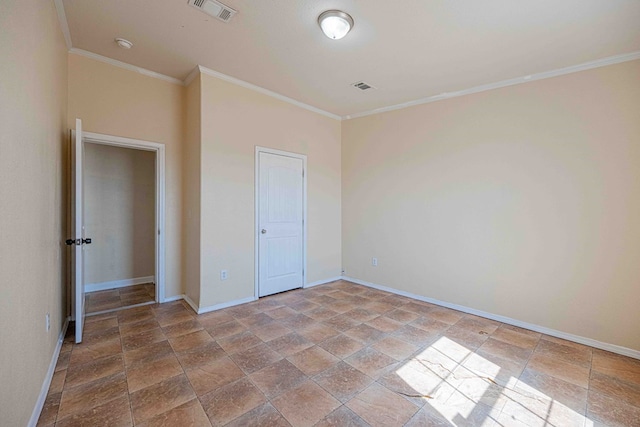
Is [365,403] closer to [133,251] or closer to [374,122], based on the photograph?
[374,122]

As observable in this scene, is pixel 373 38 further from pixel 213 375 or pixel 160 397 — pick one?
pixel 160 397

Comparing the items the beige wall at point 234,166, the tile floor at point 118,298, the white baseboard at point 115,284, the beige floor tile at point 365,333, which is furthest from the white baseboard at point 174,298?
the beige floor tile at point 365,333

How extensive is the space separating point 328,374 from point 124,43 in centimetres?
361

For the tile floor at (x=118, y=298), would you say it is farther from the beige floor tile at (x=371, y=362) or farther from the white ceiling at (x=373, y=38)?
the white ceiling at (x=373, y=38)

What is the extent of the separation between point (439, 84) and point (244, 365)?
372cm

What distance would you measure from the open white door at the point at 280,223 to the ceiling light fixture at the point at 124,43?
1735 mm

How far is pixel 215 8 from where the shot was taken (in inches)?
87.4

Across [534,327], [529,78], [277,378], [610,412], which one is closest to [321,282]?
[277,378]

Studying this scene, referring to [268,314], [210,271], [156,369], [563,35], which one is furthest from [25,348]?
[563,35]

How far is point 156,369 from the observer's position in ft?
7.26

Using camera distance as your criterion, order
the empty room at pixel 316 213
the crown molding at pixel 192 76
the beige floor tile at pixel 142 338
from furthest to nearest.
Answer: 1. the crown molding at pixel 192 76
2. the beige floor tile at pixel 142 338
3. the empty room at pixel 316 213

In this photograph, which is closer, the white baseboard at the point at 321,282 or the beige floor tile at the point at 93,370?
the beige floor tile at the point at 93,370

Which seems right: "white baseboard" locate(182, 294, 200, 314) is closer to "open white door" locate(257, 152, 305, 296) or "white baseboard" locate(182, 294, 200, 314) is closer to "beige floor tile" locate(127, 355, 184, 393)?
"open white door" locate(257, 152, 305, 296)

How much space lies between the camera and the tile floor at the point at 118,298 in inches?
138
